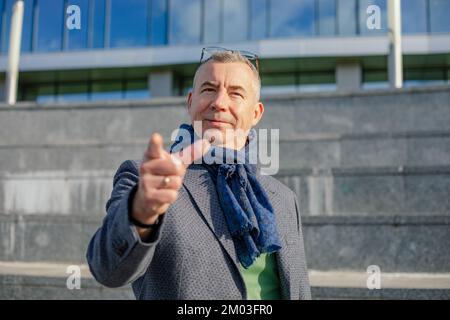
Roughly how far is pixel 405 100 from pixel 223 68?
5837 mm

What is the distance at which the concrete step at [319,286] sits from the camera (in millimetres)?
4016

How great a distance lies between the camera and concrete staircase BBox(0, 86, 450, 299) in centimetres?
487

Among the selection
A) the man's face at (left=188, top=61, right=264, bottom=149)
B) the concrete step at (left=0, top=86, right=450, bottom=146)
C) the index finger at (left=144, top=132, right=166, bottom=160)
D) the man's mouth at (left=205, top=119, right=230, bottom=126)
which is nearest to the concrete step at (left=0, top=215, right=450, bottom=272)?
the concrete step at (left=0, top=86, right=450, bottom=146)

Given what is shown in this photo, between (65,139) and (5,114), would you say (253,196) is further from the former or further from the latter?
(5,114)

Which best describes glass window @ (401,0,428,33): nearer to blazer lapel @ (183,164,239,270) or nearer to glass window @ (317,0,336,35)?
glass window @ (317,0,336,35)

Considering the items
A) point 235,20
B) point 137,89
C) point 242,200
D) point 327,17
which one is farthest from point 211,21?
point 242,200

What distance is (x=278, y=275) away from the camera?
1929 millimetres

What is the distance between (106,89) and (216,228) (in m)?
27.7

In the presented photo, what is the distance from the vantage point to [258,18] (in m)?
24.4

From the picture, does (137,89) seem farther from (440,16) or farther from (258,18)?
(440,16)

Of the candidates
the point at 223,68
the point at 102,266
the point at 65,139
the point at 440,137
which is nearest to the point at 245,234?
the point at 102,266

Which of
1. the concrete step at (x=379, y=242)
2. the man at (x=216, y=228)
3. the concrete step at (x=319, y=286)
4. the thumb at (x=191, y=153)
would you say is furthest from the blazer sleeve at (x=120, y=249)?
the concrete step at (x=379, y=242)

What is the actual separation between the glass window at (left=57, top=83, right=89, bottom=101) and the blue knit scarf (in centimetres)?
2758

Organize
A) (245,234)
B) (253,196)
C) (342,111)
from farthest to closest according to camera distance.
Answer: (342,111) < (253,196) < (245,234)
